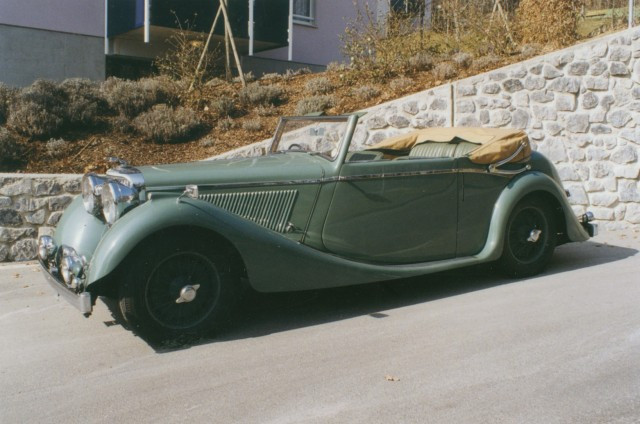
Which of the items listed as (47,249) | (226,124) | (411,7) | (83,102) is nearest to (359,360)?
(47,249)

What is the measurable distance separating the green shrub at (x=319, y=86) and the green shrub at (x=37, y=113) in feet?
13.2

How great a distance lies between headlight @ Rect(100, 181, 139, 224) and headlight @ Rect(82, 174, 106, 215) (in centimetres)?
16

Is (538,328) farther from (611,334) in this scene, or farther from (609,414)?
(609,414)

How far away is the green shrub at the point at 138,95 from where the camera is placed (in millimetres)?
10609

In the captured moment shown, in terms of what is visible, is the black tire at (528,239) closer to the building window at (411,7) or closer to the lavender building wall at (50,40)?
the building window at (411,7)

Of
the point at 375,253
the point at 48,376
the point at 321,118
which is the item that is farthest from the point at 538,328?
the point at 48,376

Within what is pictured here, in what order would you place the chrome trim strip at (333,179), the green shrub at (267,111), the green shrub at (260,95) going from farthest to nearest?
the green shrub at (260,95), the green shrub at (267,111), the chrome trim strip at (333,179)

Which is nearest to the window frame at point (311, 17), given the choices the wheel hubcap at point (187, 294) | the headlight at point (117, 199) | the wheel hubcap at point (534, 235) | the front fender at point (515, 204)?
the front fender at point (515, 204)

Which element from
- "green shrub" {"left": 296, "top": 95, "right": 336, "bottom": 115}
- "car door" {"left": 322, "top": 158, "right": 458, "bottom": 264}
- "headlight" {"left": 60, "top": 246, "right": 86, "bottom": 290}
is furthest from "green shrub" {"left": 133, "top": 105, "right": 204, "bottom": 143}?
"headlight" {"left": 60, "top": 246, "right": 86, "bottom": 290}

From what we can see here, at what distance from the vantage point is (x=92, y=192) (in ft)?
15.5

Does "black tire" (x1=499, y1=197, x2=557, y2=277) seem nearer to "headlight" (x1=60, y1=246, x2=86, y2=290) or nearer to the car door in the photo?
the car door

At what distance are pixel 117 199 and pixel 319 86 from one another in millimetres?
7589

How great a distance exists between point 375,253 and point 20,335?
268 centimetres

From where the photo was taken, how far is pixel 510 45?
12094 mm
